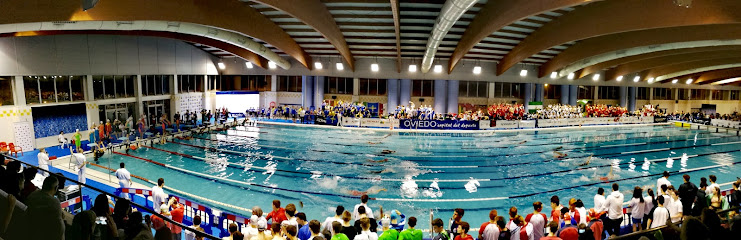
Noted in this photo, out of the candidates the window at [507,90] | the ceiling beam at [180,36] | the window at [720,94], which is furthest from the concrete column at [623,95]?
the ceiling beam at [180,36]

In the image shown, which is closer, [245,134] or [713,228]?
[713,228]

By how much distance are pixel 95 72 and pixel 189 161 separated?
8669 millimetres

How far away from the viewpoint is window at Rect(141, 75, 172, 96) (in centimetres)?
2358

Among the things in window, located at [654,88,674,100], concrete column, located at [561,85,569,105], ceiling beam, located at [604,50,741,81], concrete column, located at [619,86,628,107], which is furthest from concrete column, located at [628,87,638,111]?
concrete column, located at [561,85,569,105]

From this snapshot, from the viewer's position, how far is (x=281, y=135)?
22.3 metres

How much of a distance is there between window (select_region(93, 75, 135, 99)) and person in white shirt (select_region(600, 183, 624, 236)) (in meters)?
22.4

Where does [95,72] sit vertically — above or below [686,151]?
above

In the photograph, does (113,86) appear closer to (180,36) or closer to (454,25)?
(180,36)

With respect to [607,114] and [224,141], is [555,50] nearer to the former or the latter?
[607,114]

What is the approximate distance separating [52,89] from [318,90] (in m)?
17.3

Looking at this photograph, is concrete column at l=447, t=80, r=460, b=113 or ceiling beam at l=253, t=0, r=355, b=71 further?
concrete column at l=447, t=80, r=460, b=113

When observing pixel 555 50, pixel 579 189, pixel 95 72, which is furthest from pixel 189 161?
pixel 555 50

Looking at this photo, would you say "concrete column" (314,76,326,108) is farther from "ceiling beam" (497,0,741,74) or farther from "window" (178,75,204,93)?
"ceiling beam" (497,0,741,74)

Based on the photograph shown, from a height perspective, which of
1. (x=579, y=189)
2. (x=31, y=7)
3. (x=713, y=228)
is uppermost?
(x=31, y=7)
